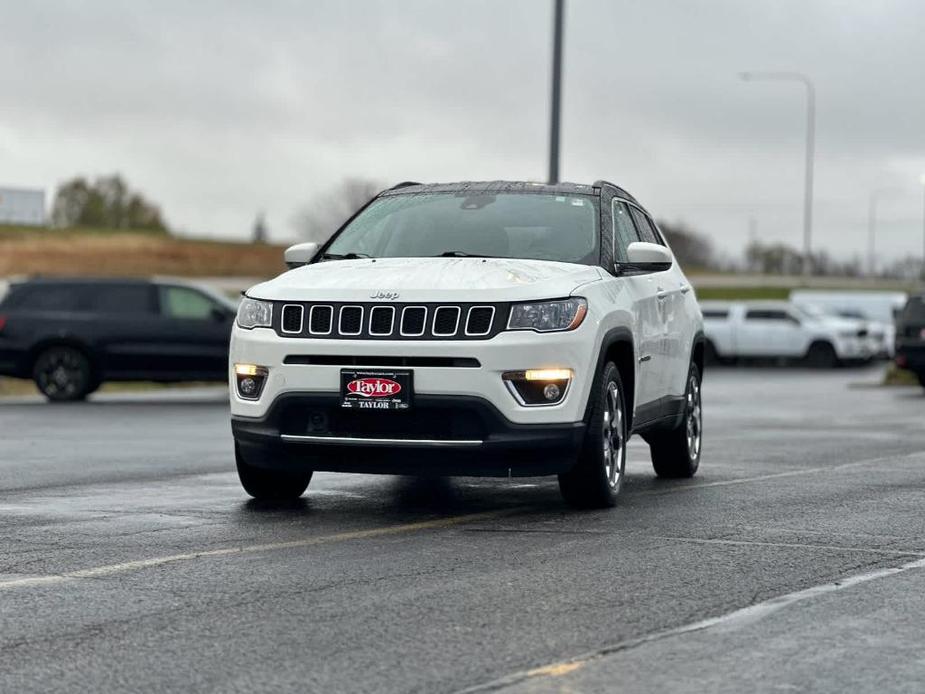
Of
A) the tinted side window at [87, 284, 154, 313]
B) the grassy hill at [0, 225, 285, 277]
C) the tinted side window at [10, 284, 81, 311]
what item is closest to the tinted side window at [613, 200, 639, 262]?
the tinted side window at [87, 284, 154, 313]

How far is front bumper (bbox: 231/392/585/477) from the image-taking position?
8758mm

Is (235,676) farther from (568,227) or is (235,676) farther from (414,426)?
(568,227)

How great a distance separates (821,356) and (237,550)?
124 feet

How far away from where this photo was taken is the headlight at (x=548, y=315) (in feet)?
28.9

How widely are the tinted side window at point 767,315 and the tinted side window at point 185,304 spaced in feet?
75.8

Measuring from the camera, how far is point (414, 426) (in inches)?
347

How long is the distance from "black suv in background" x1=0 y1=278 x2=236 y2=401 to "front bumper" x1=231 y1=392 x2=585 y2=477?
50.9ft

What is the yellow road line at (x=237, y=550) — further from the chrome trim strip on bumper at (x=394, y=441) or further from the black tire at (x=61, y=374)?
the black tire at (x=61, y=374)

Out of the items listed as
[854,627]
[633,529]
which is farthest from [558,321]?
[854,627]

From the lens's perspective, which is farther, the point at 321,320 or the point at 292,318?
the point at 292,318

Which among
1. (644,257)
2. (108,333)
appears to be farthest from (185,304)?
(644,257)

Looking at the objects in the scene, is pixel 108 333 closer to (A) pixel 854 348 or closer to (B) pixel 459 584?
(B) pixel 459 584

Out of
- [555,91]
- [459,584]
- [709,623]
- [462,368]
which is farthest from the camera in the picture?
[555,91]

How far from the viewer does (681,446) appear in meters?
11.7
